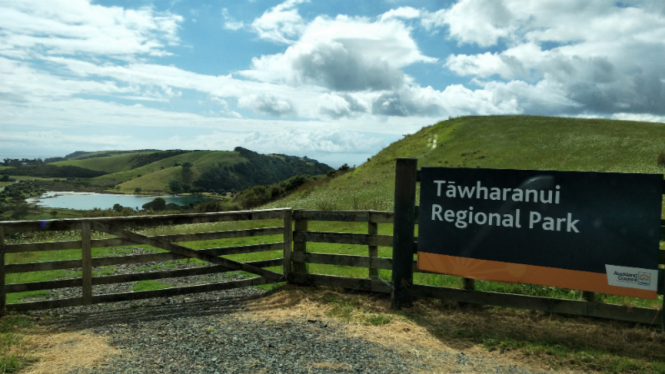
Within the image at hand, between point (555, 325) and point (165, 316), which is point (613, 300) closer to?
point (555, 325)

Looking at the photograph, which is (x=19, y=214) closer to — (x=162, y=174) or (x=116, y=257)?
(x=116, y=257)

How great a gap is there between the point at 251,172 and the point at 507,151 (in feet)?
462

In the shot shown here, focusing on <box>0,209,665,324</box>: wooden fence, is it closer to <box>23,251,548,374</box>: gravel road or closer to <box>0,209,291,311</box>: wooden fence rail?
<box>0,209,291,311</box>: wooden fence rail

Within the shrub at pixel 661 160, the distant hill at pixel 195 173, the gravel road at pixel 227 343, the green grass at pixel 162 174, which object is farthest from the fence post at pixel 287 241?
the green grass at pixel 162 174

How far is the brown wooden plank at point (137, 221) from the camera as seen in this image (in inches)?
293

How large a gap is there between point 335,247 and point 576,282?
34.6ft

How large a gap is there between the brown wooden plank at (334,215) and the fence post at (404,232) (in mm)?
931

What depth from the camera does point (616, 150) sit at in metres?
40.0

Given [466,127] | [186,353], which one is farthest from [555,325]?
[466,127]

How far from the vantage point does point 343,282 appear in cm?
878

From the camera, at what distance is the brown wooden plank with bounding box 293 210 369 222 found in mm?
8672

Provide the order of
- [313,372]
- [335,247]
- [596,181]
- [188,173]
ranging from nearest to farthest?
[313,372]
[596,181]
[335,247]
[188,173]

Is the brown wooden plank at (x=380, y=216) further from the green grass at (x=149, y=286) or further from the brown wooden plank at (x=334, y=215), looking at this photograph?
the green grass at (x=149, y=286)

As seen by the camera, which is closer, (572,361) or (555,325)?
(572,361)
